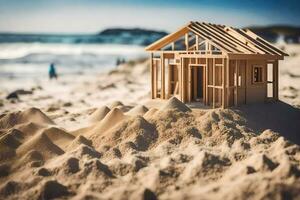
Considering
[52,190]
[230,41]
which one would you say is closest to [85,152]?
[52,190]

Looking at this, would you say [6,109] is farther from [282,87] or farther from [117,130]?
[282,87]

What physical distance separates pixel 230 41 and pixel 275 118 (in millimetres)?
3450

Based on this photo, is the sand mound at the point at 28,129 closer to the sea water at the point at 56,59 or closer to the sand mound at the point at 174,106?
the sand mound at the point at 174,106

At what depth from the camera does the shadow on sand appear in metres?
16.2

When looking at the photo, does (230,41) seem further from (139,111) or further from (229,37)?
(139,111)

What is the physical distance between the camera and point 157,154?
548 inches

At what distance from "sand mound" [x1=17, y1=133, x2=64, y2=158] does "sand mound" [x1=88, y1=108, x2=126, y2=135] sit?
68.9 inches

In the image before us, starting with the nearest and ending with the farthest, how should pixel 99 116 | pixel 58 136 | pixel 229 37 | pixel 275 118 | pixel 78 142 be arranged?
pixel 78 142 → pixel 58 136 → pixel 275 118 → pixel 99 116 → pixel 229 37

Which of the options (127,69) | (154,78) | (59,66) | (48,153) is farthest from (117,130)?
(59,66)

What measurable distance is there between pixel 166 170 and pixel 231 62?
7005mm

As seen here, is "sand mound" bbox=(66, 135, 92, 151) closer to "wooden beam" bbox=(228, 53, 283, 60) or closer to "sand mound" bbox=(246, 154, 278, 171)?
"sand mound" bbox=(246, 154, 278, 171)

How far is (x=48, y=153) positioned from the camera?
1409 centimetres

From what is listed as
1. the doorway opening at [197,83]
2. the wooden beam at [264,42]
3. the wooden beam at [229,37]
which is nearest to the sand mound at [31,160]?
the doorway opening at [197,83]

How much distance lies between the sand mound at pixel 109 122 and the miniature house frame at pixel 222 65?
356 centimetres
